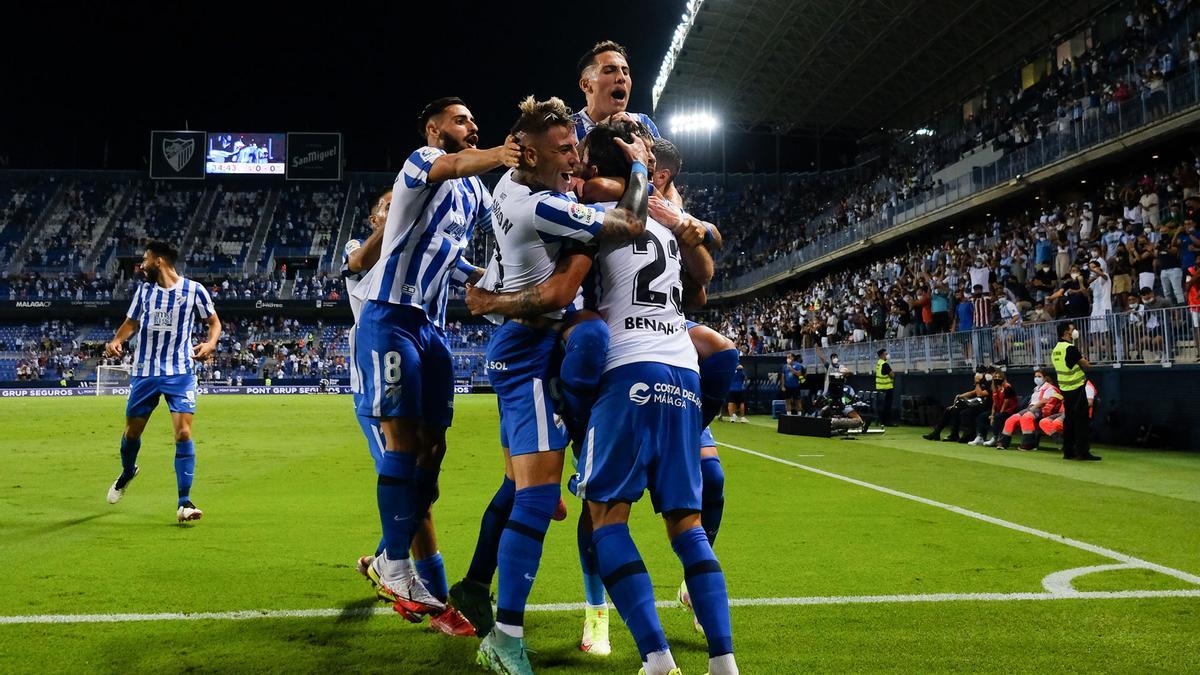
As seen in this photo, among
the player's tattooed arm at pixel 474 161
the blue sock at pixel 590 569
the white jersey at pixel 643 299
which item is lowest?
the blue sock at pixel 590 569

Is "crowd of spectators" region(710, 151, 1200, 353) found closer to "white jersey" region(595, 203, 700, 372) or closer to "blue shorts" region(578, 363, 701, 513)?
"white jersey" region(595, 203, 700, 372)

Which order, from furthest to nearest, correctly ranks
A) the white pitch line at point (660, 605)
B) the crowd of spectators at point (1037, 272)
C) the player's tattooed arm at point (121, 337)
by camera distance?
the crowd of spectators at point (1037, 272)
the player's tattooed arm at point (121, 337)
the white pitch line at point (660, 605)

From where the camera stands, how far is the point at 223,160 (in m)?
61.2

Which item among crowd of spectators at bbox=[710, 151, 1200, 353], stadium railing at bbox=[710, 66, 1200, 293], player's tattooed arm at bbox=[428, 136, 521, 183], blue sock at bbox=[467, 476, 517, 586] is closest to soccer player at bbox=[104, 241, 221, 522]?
blue sock at bbox=[467, 476, 517, 586]

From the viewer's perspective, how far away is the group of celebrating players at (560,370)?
3186mm

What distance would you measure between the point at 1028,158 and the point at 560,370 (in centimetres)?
2735

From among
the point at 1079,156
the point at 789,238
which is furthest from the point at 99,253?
the point at 1079,156

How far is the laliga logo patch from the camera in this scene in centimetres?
323

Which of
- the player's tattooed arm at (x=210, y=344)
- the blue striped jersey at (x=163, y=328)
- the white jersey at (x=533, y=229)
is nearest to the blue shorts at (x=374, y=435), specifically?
the white jersey at (x=533, y=229)

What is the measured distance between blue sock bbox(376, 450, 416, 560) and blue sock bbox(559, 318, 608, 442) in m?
1.39

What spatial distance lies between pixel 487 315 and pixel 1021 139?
29611 millimetres

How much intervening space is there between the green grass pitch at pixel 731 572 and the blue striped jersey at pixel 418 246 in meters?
1.68

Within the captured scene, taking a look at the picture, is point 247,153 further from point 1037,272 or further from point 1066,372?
point 1066,372

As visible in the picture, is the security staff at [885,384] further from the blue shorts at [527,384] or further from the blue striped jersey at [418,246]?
the blue shorts at [527,384]
